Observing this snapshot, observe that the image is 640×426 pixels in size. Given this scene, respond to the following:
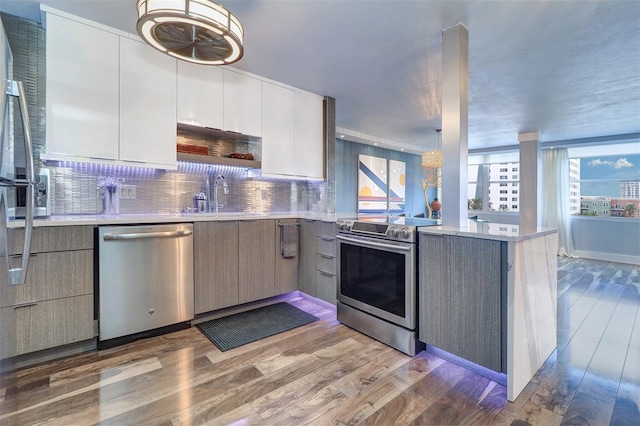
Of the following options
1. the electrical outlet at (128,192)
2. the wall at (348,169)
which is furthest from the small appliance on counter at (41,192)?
the wall at (348,169)

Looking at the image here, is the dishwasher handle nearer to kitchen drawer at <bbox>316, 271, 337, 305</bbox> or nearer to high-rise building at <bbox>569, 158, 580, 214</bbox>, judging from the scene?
kitchen drawer at <bbox>316, 271, 337, 305</bbox>

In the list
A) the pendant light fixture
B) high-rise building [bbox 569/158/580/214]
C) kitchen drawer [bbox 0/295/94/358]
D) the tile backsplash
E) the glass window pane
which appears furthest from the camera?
the glass window pane

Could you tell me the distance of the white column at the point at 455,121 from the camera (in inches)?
88.2

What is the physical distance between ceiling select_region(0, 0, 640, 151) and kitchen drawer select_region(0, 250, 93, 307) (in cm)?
172

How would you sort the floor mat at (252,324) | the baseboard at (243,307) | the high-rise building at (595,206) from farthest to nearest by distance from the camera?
the high-rise building at (595,206) → the baseboard at (243,307) → the floor mat at (252,324)

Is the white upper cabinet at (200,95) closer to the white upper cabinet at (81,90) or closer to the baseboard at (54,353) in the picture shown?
the white upper cabinet at (81,90)

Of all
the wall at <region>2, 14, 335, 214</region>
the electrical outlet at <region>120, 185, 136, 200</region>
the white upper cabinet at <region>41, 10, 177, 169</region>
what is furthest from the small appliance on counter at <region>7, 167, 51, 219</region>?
the electrical outlet at <region>120, 185, 136, 200</region>

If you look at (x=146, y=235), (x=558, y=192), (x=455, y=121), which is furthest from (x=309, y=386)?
(x=558, y=192)

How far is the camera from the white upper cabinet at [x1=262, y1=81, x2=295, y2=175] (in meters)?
3.27

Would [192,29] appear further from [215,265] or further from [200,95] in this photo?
[215,265]

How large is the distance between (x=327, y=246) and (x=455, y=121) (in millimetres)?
1514

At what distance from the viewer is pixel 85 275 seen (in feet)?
6.73

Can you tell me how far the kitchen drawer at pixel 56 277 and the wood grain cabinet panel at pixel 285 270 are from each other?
1506 mm

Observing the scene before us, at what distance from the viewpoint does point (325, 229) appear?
292 cm
